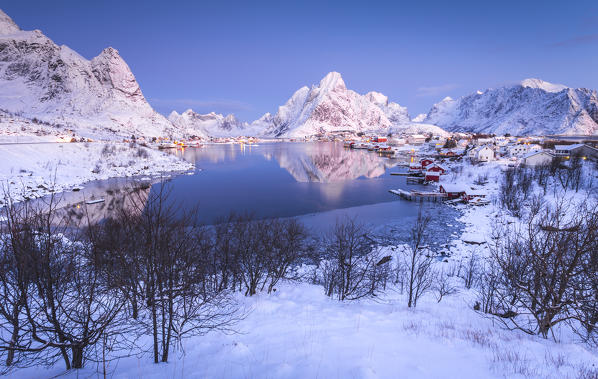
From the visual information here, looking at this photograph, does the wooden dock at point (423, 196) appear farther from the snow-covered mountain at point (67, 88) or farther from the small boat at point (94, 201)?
the snow-covered mountain at point (67, 88)

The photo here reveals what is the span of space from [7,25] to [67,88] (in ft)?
301

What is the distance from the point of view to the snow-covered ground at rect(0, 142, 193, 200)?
3275cm

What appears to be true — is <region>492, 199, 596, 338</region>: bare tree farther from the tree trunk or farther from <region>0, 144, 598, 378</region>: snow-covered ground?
the tree trunk

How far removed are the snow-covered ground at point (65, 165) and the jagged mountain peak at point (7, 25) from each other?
646 ft

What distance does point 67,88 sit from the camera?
14025 centimetres

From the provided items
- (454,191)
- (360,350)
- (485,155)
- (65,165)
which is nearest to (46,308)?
(360,350)

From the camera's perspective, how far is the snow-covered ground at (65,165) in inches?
1289

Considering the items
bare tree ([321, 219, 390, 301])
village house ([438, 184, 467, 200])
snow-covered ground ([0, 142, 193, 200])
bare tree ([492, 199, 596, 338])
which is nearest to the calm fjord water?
village house ([438, 184, 467, 200])

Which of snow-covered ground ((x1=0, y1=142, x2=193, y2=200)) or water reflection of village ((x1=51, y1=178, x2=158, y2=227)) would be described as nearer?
water reflection of village ((x1=51, y1=178, x2=158, y2=227))

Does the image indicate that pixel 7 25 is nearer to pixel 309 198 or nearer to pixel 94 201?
pixel 94 201

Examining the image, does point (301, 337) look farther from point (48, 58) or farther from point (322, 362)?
point (48, 58)

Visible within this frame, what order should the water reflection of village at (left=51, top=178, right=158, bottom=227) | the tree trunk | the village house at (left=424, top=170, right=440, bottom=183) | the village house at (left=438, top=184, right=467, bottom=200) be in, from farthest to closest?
the village house at (left=424, top=170, right=440, bottom=183), the village house at (left=438, top=184, right=467, bottom=200), the water reflection of village at (left=51, top=178, right=158, bottom=227), the tree trunk

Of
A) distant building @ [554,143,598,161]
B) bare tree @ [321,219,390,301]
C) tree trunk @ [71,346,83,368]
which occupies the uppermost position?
distant building @ [554,143,598,161]

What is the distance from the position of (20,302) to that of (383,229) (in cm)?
2538
